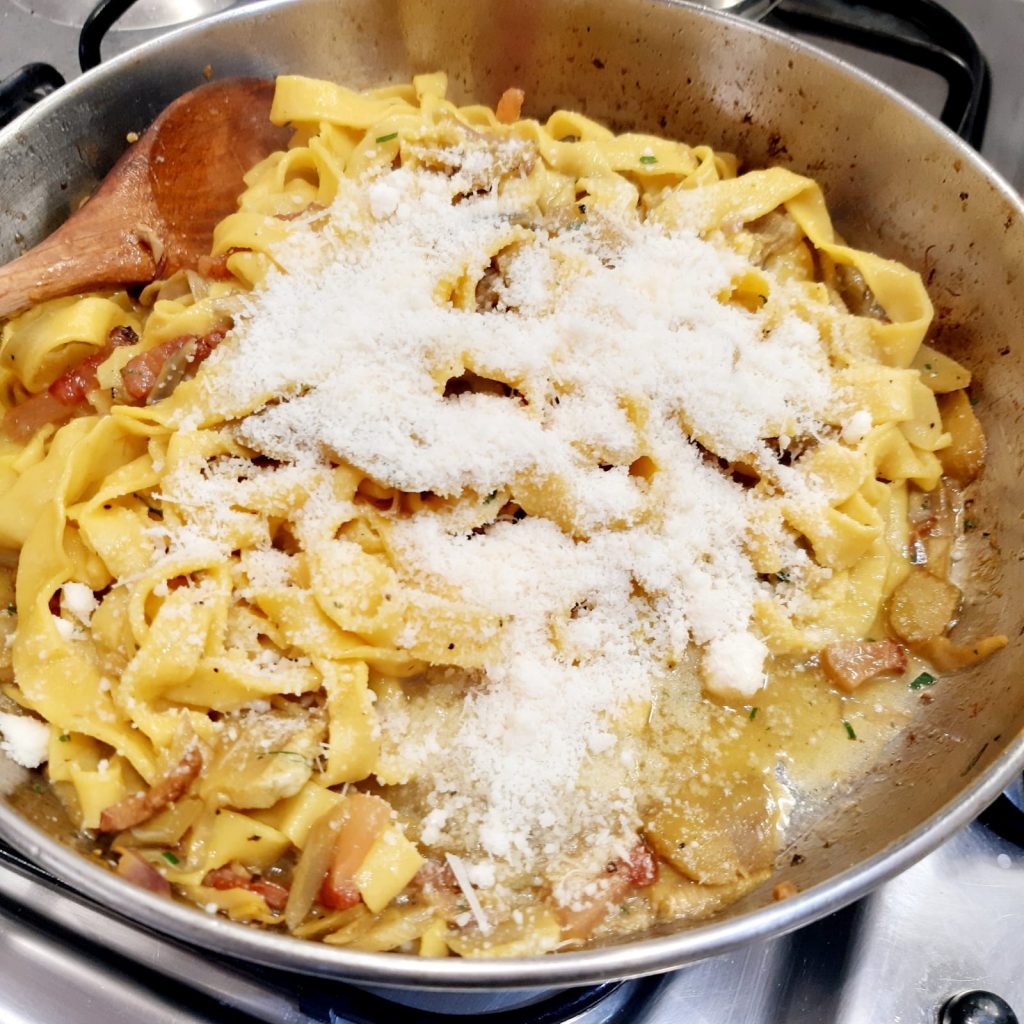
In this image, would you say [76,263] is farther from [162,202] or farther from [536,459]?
[536,459]

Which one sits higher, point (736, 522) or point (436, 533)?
point (736, 522)

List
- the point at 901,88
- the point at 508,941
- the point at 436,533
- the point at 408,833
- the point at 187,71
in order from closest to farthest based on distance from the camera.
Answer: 1. the point at 508,941
2. the point at 408,833
3. the point at 436,533
4. the point at 187,71
5. the point at 901,88

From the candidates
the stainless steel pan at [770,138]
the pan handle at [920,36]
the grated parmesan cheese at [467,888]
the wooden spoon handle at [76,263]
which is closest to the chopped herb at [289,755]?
the grated parmesan cheese at [467,888]

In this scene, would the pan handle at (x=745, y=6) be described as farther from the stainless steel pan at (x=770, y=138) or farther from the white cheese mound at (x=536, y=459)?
the white cheese mound at (x=536, y=459)

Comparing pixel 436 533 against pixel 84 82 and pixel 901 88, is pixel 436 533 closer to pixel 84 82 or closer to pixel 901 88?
pixel 84 82

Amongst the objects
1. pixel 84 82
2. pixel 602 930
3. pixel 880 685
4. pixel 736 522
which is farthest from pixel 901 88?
pixel 602 930

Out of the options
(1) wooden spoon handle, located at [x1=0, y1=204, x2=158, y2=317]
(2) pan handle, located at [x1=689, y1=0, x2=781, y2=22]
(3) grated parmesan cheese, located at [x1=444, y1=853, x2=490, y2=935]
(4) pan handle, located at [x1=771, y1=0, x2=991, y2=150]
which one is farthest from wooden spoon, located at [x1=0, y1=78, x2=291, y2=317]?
(4) pan handle, located at [x1=771, y1=0, x2=991, y2=150]

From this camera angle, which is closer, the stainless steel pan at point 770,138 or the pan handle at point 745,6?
the stainless steel pan at point 770,138
